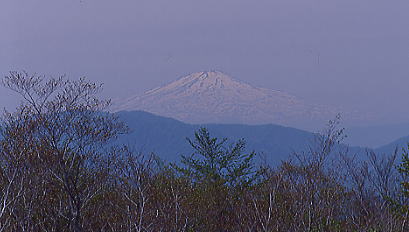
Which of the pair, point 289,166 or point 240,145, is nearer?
point 289,166

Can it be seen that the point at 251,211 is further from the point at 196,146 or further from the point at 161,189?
the point at 196,146

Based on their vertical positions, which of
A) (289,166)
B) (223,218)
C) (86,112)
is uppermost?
(86,112)

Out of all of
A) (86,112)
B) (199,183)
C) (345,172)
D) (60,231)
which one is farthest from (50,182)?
(345,172)

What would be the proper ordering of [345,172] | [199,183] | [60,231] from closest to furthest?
1. [60,231]
2. [345,172]
3. [199,183]

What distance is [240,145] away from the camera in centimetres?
4375

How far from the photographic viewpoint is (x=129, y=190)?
26266mm

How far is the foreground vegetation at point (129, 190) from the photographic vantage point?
2342 centimetres

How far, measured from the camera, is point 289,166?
3294 centimetres

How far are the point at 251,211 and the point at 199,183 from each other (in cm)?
996

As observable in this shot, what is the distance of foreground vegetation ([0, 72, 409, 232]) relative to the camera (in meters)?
23.4

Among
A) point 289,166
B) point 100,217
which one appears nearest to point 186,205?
point 100,217

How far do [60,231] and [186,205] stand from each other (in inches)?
231

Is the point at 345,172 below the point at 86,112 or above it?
below

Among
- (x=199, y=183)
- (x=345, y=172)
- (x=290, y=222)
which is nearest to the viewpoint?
(x=290, y=222)
